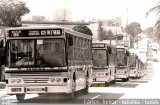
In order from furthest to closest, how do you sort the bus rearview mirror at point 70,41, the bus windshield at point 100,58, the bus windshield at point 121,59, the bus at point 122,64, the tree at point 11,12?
1. the bus windshield at point 121,59
2. the bus at point 122,64
3. the tree at point 11,12
4. the bus windshield at point 100,58
5. the bus rearview mirror at point 70,41

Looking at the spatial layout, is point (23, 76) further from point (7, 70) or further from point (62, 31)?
point (62, 31)

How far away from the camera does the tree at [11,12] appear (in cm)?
4450

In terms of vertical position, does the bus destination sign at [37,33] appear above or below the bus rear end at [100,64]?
above

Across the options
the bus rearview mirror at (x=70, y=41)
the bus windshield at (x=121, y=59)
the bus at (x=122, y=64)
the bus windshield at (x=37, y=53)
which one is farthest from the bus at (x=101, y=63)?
the bus windshield at (x=37, y=53)

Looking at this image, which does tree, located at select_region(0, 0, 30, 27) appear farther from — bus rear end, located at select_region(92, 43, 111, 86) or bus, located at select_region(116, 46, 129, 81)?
bus rear end, located at select_region(92, 43, 111, 86)

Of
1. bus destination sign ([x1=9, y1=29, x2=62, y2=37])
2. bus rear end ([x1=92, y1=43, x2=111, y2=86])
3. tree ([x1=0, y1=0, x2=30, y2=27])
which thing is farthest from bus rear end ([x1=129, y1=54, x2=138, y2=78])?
bus destination sign ([x1=9, y1=29, x2=62, y2=37])

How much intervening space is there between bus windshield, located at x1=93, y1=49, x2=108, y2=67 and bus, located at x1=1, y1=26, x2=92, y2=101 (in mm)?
15307

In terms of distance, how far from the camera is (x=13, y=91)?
20.2 m

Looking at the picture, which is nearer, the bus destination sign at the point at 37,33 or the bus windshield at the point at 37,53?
the bus windshield at the point at 37,53

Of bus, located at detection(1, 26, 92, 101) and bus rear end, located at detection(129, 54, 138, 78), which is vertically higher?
bus, located at detection(1, 26, 92, 101)

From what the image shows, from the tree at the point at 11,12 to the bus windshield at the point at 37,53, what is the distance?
75.5 ft

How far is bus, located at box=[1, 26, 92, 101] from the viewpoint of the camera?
2020 centimetres

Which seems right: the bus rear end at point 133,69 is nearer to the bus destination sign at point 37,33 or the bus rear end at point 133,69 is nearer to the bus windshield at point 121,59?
the bus windshield at point 121,59

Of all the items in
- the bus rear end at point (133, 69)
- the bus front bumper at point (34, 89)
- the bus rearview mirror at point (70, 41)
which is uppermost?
the bus rearview mirror at point (70, 41)
